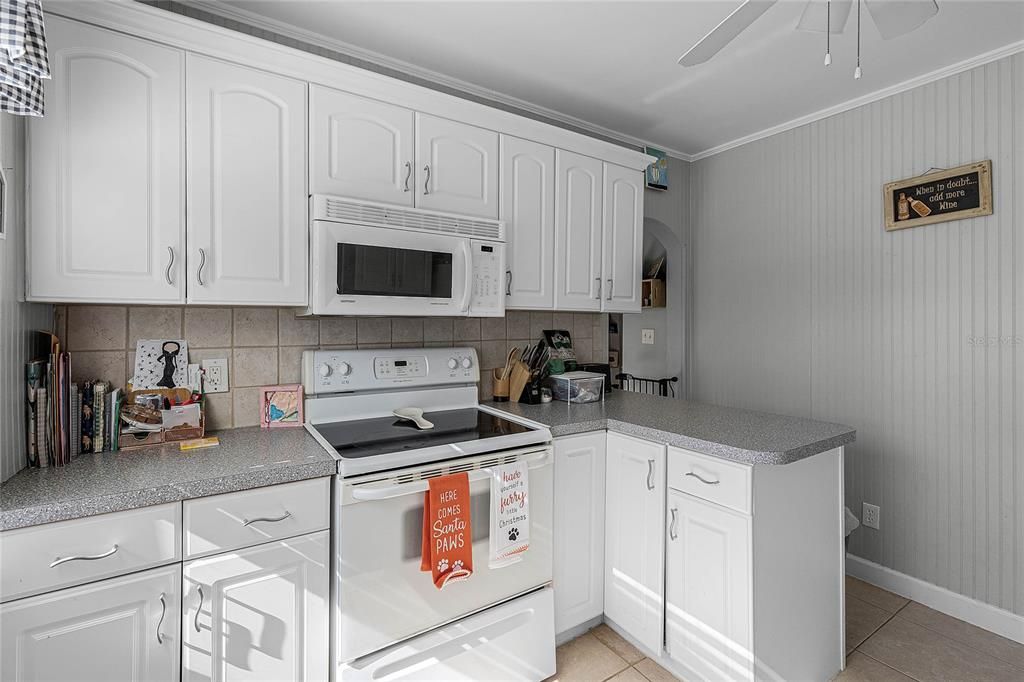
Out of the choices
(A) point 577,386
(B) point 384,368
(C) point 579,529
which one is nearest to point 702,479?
(C) point 579,529

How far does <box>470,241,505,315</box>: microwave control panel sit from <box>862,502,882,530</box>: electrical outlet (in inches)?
86.1

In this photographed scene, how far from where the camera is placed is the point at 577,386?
258cm

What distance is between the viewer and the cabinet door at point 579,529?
6.77 feet

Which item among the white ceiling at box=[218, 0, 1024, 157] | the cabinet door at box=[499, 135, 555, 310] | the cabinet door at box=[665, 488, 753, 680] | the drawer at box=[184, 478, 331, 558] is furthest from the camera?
the cabinet door at box=[499, 135, 555, 310]

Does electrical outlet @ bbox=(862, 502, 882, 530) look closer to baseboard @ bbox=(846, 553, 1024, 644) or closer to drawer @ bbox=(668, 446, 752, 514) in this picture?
baseboard @ bbox=(846, 553, 1024, 644)

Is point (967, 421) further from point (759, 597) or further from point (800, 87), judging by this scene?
point (800, 87)

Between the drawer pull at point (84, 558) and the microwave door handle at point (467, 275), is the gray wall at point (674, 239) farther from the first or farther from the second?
the drawer pull at point (84, 558)

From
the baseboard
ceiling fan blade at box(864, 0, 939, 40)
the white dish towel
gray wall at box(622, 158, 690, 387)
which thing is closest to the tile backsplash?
the white dish towel

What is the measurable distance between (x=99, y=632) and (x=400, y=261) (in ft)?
4.63

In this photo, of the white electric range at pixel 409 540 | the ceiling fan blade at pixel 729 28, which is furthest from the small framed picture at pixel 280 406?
the ceiling fan blade at pixel 729 28

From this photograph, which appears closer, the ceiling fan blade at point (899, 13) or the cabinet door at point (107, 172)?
the ceiling fan blade at point (899, 13)

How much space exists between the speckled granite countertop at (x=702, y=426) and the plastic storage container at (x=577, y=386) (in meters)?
0.06

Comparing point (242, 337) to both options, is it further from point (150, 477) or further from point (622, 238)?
point (622, 238)

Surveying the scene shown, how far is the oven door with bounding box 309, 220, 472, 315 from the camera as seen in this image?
1.86 meters
